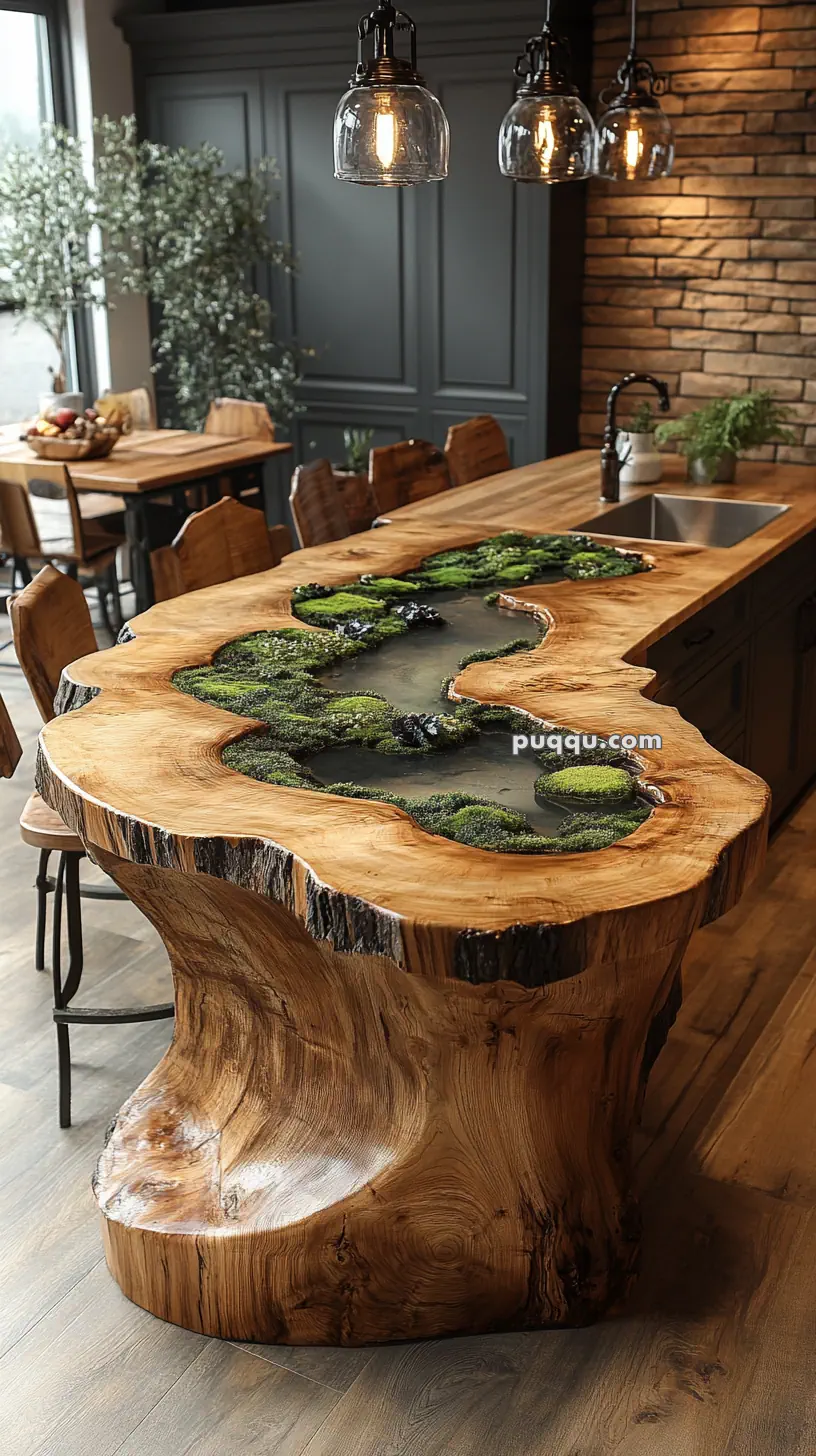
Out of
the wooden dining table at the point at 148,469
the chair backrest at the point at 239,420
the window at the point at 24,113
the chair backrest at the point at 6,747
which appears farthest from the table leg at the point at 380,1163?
the window at the point at 24,113

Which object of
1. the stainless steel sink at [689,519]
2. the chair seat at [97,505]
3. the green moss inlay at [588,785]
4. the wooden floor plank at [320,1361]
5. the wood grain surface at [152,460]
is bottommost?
the wooden floor plank at [320,1361]

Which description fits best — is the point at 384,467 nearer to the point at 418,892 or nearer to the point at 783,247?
the point at 783,247

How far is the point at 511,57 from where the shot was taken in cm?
576

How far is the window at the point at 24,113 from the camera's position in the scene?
6.35 m

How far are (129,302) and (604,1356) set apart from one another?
593cm

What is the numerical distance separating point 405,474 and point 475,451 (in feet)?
1.74

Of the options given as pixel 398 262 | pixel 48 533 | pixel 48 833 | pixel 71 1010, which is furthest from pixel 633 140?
pixel 48 533

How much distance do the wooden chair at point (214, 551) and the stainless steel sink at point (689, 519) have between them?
40.4 inches

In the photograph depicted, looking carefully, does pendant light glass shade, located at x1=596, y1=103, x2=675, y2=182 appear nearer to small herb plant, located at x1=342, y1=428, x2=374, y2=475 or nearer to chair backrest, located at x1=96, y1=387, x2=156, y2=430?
small herb plant, located at x1=342, y1=428, x2=374, y2=475

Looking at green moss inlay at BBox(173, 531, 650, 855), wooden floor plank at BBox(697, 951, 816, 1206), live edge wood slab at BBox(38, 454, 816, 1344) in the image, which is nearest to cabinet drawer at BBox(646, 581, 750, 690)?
green moss inlay at BBox(173, 531, 650, 855)

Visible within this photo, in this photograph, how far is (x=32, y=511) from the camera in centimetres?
512

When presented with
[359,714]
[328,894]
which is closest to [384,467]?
[359,714]

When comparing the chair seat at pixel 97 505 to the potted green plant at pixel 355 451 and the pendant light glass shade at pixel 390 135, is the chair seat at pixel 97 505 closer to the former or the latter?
the potted green plant at pixel 355 451

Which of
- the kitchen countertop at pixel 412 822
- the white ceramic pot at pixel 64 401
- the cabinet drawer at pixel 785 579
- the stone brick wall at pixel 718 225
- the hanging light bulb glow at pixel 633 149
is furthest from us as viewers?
the white ceramic pot at pixel 64 401
